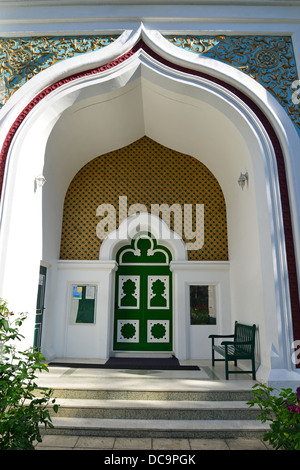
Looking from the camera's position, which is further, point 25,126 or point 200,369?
point 200,369

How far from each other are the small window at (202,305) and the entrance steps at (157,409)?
159cm

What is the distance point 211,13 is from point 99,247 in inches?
154

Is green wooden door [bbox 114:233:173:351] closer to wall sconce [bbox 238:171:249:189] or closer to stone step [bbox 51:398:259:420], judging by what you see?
wall sconce [bbox 238:171:249:189]

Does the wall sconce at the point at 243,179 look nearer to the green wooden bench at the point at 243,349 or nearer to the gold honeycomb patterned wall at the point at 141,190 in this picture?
the gold honeycomb patterned wall at the point at 141,190

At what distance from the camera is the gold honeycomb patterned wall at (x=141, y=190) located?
210 inches

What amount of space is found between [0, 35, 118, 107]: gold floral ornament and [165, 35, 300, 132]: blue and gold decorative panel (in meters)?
1.20

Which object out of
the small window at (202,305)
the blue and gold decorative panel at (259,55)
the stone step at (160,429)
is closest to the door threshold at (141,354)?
the small window at (202,305)

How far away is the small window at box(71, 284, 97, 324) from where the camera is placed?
16.6 ft

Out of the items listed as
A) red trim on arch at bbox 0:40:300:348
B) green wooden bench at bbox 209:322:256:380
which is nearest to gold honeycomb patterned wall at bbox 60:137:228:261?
green wooden bench at bbox 209:322:256:380
